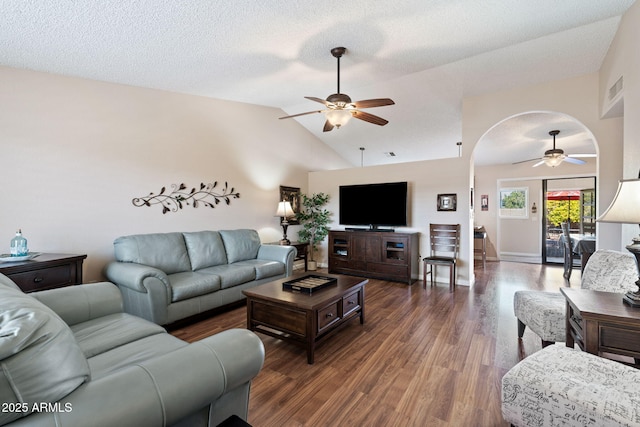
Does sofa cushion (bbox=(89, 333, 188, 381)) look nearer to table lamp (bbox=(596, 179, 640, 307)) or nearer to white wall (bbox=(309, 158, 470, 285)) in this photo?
table lamp (bbox=(596, 179, 640, 307))

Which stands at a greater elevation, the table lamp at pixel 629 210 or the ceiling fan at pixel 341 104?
the ceiling fan at pixel 341 104

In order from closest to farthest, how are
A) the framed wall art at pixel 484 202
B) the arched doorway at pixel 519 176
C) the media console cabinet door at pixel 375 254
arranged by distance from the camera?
the media console cabinet door at pixel 375 254 < the arched doorway at pixel 519 176 < the framed wall art at pixel 484 202

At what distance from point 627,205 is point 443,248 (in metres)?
3.23

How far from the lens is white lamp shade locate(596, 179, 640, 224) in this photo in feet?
5.13

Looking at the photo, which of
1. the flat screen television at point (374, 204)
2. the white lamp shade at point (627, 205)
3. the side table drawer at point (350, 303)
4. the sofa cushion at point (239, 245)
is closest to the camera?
the white lamp shade at point (627, 205)

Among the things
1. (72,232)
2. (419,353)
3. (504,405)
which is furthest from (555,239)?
(72,232)

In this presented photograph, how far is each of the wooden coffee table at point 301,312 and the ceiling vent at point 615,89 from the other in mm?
3398

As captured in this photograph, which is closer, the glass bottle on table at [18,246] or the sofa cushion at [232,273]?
the glass bottle on table at [18,246]

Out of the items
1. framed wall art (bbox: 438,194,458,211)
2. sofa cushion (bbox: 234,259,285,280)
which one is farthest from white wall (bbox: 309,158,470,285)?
sofa cushion (bbox: 234,259,285,280)

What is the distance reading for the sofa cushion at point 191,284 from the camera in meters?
2.90

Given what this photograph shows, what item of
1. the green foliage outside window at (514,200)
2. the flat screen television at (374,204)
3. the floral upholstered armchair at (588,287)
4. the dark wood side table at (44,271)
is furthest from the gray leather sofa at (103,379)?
the green foliage outside window at (514,200)

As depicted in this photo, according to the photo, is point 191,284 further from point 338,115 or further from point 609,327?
Result: point 609,327

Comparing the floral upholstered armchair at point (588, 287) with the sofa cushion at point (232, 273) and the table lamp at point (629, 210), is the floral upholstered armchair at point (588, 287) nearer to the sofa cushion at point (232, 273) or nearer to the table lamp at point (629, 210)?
the table lamp at point (629, 210)

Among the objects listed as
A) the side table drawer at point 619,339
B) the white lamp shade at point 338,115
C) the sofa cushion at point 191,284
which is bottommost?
the sofa cushion at point 191,284
